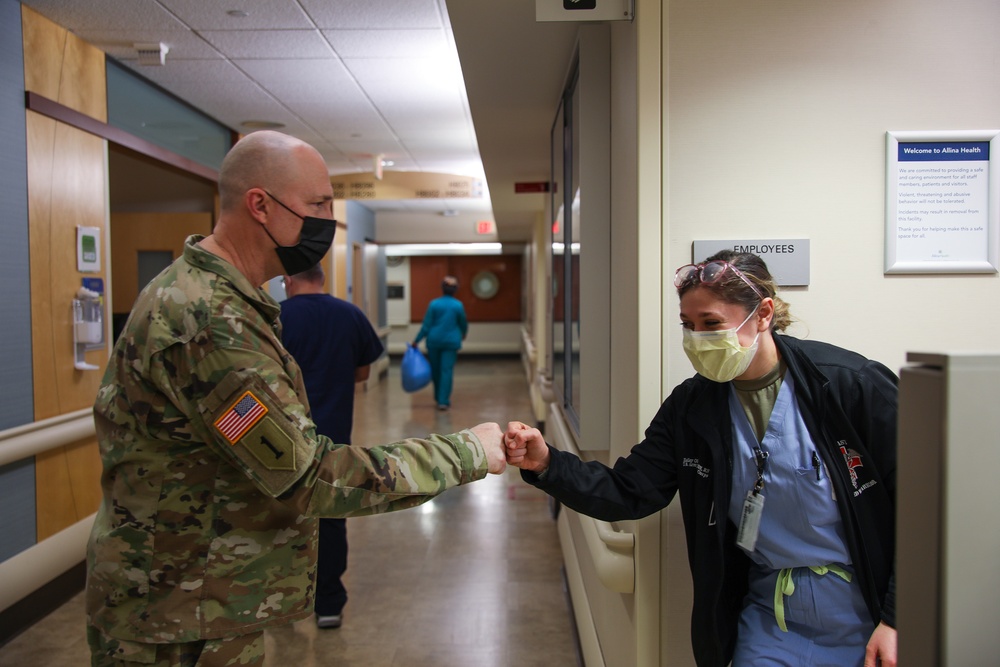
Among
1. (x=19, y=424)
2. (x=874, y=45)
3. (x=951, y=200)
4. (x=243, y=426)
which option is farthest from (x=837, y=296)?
(x=19, y=424)

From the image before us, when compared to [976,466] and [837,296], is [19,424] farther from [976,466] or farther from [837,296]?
[976,466]

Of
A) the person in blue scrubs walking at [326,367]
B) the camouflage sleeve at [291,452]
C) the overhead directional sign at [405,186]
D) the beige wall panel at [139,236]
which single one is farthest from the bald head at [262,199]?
the overhead directional sign at [405,186]

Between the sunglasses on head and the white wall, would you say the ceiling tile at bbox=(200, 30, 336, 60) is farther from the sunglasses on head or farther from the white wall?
the sunglasses on head

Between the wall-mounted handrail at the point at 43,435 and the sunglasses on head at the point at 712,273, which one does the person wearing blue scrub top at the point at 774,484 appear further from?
the wall-mounted handrail at the point at 43,435

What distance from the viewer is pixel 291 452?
1421mm

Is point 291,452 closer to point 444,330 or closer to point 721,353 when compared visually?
point 721,353

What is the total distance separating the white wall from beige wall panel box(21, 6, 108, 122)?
11.2 ft

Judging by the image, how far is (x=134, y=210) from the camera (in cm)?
703

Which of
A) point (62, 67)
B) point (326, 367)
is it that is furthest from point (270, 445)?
point (62, 67)

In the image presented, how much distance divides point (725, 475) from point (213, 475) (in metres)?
1.08

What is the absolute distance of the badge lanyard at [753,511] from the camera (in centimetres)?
156

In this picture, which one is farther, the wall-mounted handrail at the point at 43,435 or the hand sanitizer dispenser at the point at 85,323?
the hand sanitizer dispenser at the point at 85,323

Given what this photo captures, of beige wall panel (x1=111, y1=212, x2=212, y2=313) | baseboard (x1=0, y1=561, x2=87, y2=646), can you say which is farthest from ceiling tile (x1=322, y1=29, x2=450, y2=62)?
baseboard (x1=0, y1=561, x2=87, y2=646)

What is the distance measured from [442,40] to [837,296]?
3.26 metres
